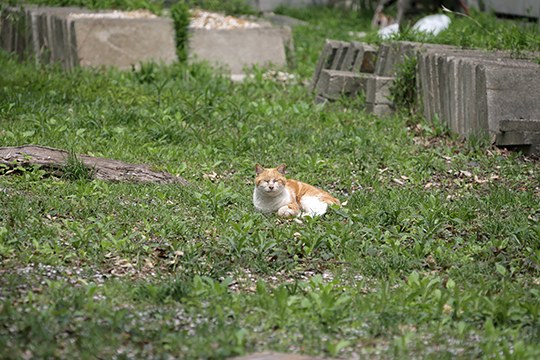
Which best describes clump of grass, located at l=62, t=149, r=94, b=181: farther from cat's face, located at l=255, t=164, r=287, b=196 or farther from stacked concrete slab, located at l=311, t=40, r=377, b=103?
stacked concrete slab, located at l=311, t=40, r=377, b=103

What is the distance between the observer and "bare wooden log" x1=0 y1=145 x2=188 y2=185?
8648mm

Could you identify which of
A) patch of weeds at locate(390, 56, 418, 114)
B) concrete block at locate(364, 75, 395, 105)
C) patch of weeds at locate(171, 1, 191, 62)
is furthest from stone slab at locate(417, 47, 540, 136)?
patch of weeds at locate(171, 1, 191, 62)

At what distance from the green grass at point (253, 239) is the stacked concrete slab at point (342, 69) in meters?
0.36

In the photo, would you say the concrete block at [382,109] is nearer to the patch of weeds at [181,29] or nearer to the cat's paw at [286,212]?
the patch of weeds at [181,29]

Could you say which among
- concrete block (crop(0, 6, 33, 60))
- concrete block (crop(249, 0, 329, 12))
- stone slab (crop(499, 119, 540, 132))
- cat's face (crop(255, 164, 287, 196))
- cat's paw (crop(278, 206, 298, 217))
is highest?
stone slab (crop(499, 119, 540, 132))

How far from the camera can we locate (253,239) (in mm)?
7078

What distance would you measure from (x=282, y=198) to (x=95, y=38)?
6.81 metres

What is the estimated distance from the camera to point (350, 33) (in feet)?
59.6

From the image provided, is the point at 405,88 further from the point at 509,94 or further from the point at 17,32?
the point at 17,32

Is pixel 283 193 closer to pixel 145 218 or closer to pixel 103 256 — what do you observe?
pixel 145 218

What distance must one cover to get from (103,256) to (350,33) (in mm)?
12089

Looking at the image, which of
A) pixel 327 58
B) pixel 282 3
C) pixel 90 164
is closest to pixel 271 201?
pixel 90 164

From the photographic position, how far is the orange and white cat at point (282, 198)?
795cm

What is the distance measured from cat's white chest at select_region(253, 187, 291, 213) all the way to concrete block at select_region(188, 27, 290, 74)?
22.1 ft
